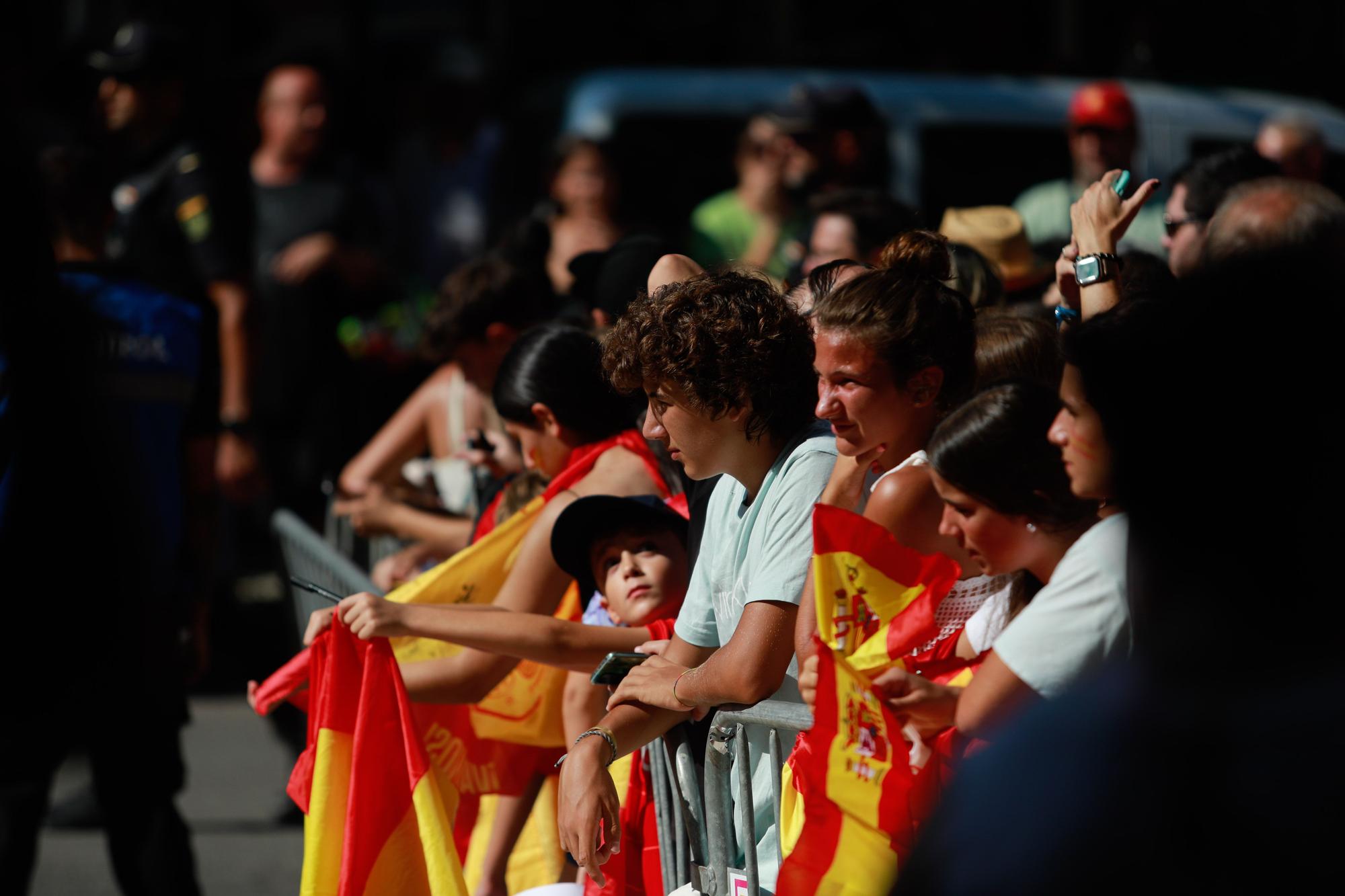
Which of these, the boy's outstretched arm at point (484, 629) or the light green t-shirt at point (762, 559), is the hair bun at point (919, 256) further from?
the boy's outstretched arm at point (484, 629)

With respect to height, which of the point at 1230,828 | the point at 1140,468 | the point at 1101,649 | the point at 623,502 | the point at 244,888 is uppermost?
the point at 1140,468

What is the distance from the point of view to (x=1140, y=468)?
4.63 feet

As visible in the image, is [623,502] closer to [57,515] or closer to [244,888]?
[57,515]

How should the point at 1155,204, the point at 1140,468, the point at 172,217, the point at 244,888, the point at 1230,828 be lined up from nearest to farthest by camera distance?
the point at 1230,828
the point at 1140,468
the point at 244,888
the point at 1155,204
the point at 172,217

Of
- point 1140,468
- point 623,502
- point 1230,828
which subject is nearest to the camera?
point 1230,828

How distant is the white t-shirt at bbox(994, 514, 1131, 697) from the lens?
7.22 feet

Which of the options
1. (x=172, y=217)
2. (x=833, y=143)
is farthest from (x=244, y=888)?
(x=833, y=143)

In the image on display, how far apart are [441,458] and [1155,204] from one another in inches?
103

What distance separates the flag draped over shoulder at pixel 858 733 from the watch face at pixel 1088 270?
29.4 inches

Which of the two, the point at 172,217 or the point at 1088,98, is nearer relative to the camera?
the point at 1088,98

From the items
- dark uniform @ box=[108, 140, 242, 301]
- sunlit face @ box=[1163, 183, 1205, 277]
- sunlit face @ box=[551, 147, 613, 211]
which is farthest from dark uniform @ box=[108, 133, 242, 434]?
sunlit face @ box=[1163, 183, 1205, 277]

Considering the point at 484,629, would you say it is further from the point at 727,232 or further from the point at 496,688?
the point at 727,232

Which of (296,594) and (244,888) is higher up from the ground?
(296,594)

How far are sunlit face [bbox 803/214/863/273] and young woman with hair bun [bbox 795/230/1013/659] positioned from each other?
5.39 ft
